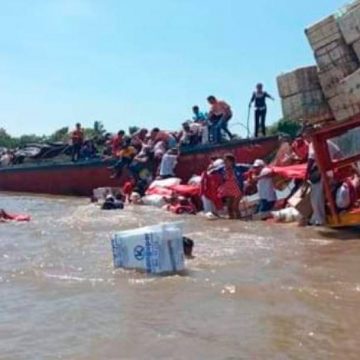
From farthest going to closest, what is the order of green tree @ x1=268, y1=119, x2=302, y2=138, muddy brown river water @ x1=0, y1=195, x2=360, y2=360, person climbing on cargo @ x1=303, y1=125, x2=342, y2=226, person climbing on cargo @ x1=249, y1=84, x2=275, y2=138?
person climbing on cargo @ x1=249, y1=84, x2=275, y2=138 < green tree @ x1=268, y1=119, x2=302, y2=138 < person climbing on cargo @ x1=303, y1=125, x2=342, y2=226 < muddy brown river water @ x1=0, y1=195, x2=360, y2=360

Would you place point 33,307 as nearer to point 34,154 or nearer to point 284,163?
point 284,163

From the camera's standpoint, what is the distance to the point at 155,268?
793 centimetres

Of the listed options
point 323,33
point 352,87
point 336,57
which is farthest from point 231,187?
point 323,33

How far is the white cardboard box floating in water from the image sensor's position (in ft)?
25.7

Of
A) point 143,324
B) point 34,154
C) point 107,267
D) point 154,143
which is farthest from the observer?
point 34,154

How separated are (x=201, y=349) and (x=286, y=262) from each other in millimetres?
3897

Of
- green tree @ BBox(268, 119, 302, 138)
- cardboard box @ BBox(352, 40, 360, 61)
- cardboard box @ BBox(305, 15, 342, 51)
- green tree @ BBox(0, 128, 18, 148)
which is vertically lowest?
green tree @ BBox(268, 119, 302, 138)

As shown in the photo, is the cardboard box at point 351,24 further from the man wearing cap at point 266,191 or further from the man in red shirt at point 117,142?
the man in red shirt at point 117,142

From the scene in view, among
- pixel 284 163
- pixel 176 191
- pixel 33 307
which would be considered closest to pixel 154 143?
pixel 176 191

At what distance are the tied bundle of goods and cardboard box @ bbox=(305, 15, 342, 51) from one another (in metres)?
0.82

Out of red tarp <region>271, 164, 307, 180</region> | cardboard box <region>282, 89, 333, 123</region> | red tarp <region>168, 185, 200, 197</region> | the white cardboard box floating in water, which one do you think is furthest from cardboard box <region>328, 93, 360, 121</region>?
the white cardboard box floating in water

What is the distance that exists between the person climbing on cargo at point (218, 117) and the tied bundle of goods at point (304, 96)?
3172 millimetres

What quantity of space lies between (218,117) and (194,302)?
531 inches

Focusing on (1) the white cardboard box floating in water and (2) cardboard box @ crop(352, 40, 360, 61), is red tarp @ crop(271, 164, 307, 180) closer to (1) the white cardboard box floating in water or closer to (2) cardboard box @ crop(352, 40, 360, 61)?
(2) cardboard box @ crop(352, 40, 360, 61)
